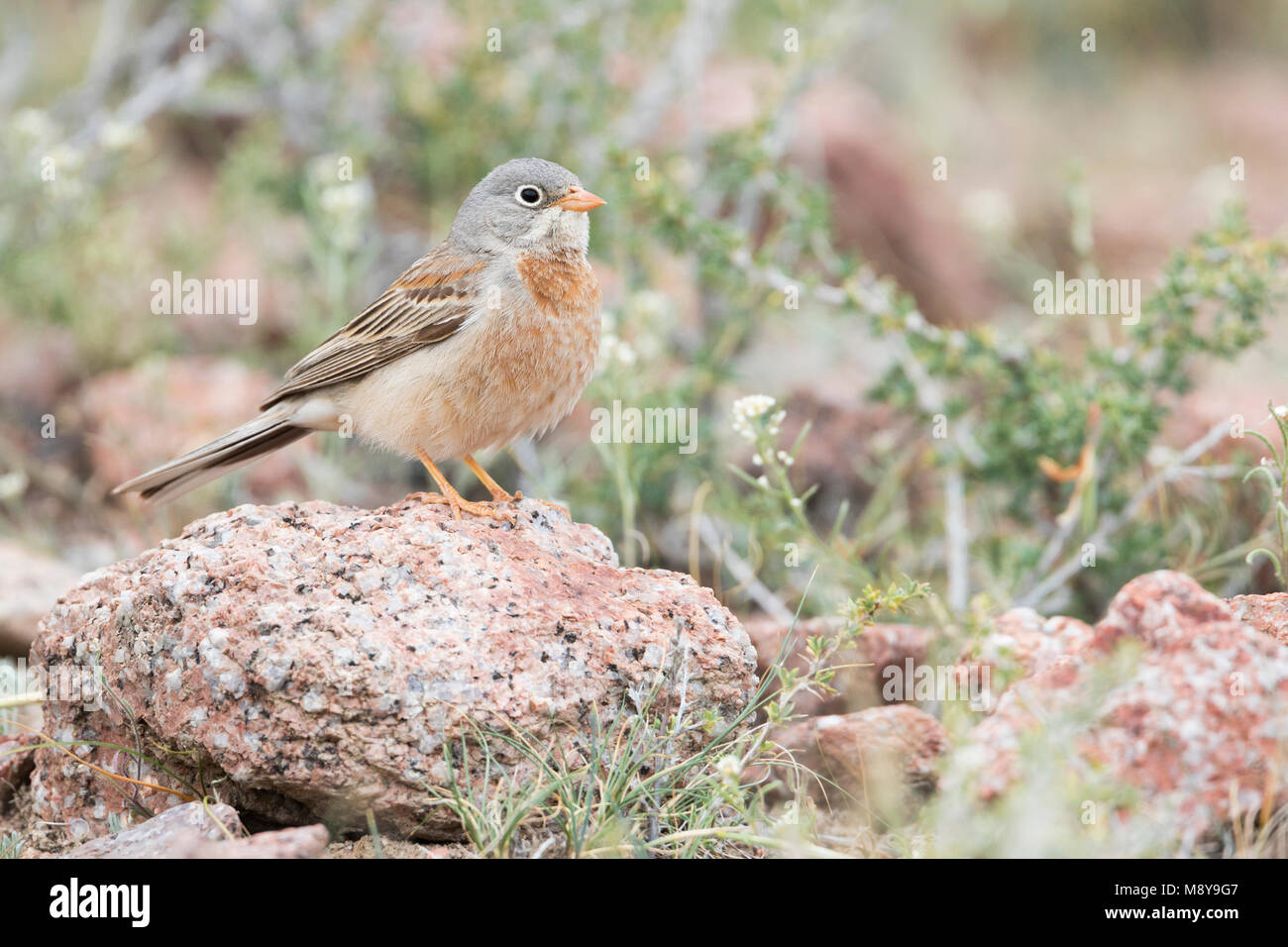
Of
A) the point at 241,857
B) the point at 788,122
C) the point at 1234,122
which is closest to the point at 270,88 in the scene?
the point at 788,122

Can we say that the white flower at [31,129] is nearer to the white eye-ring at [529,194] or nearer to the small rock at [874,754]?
the white eye-ring at [529,194]

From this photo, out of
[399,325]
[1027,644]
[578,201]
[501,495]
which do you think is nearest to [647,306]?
[578,201]

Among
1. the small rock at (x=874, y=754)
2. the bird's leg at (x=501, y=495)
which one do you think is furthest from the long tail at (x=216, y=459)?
the small rock at (x=874, y=754)

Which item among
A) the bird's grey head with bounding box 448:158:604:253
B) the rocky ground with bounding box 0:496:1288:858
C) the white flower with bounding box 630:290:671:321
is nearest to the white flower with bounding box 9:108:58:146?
the bird's grey head with bounding box 448:158:604:253

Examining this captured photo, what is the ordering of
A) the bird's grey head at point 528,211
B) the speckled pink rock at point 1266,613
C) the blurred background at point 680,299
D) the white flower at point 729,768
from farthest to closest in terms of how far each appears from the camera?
the blurred background at point 680,299
the bird's grey head at point 528,211
the speckled pink rock at point 1266,613
the white flower at point 729,768

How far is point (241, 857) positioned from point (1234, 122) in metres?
14.2

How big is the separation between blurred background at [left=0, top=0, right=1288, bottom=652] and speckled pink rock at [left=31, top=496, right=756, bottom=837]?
114cm

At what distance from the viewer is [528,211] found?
530cm

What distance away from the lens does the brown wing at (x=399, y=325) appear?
5066 mm

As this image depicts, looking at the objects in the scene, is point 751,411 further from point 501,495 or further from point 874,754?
point 874,754

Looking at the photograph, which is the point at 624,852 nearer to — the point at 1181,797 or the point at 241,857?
the point at 241,857

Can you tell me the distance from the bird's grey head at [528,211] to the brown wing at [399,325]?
0.52 ft

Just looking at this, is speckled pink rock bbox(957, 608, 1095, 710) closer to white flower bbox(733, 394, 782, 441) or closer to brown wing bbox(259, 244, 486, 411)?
white flower bbox(733, 394, 782, 441)

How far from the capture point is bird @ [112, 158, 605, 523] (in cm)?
486
